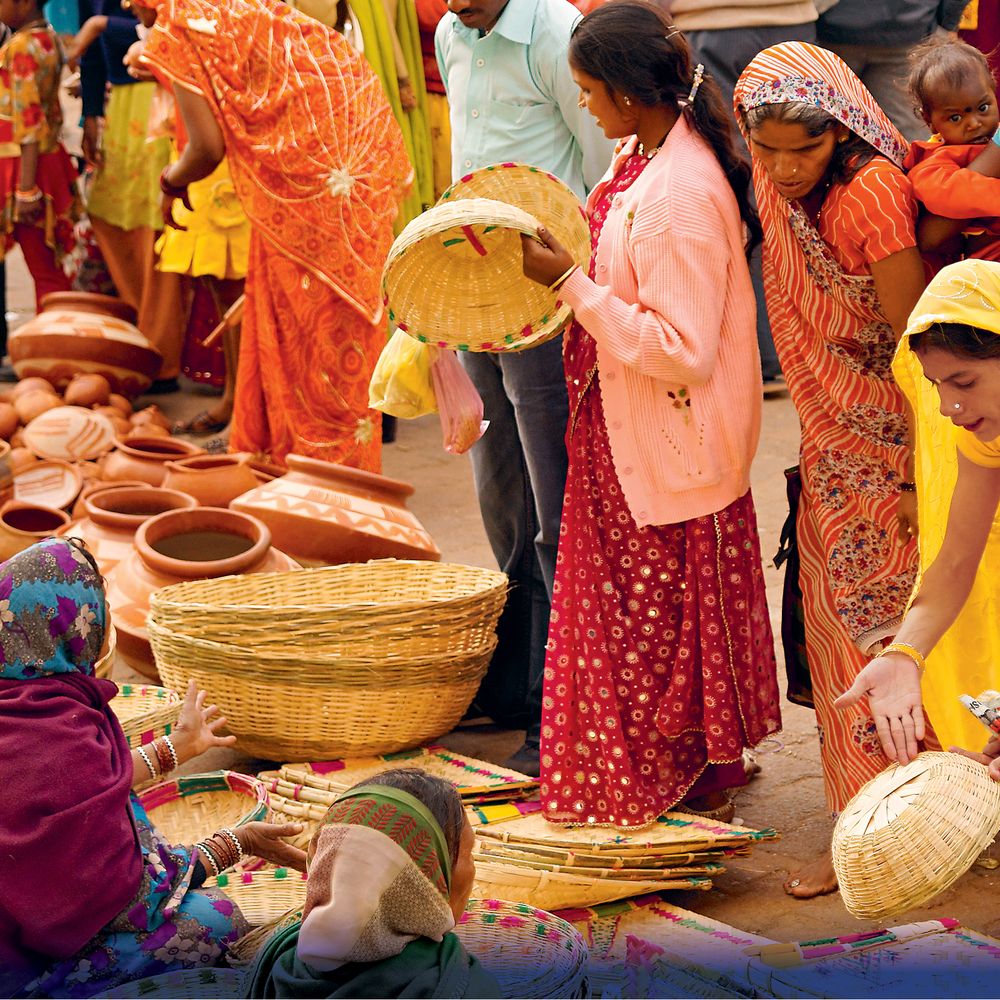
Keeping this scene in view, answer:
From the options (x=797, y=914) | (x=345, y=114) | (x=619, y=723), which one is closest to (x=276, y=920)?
(x=619, y=723)

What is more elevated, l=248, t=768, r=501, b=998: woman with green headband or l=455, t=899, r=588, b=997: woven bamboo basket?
l=248, t=768, r=501, b=998: woman with green headband

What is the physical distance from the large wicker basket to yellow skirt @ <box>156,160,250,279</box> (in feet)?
9.50

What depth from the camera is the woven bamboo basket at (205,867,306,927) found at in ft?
9.73

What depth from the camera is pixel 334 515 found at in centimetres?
434

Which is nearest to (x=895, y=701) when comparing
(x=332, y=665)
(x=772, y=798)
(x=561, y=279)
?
(x=561, y=279)

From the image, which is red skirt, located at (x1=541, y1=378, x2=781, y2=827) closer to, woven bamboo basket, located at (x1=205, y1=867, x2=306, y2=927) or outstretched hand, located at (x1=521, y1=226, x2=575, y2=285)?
outstretched hand, located at (x1=521, y1=226, x2=575, y2=285)

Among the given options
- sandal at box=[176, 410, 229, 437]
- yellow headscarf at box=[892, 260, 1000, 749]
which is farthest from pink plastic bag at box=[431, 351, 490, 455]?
sandal at box=[176, 410, 229, 437]

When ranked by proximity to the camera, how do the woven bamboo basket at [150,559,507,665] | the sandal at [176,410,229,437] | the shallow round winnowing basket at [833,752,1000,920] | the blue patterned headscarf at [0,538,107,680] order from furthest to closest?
the sandal at [176,410,229,437], the woven bamboo basket at [150,559,507,665], the blue patterned headscarf at [0,538,107,680], the shallow round winnowing basket at [833,752,1000,920]

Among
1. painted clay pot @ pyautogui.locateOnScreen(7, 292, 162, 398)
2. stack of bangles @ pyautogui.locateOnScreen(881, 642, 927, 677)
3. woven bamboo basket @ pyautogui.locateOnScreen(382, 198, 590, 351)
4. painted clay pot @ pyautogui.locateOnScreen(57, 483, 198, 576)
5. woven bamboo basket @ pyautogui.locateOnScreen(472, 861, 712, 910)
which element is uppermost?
woven bamboo basket @ pyautogui.locateOnScreen(382, 198, 590, 351)

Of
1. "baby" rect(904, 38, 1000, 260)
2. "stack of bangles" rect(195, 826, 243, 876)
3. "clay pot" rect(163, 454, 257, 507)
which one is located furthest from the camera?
"clay pot" rect(163, 454, 257, 507)

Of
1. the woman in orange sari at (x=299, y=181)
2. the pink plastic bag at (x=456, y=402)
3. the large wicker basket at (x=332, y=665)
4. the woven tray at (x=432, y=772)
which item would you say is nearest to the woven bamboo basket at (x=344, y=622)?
the large wicker basket at (x=332, y=665)

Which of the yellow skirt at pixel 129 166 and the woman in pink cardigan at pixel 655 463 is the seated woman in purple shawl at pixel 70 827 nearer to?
the woman in pink cardigan at pixel 655 463

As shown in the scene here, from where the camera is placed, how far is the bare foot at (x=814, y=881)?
3074mm

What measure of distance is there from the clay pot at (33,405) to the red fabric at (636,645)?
351 centimetres
